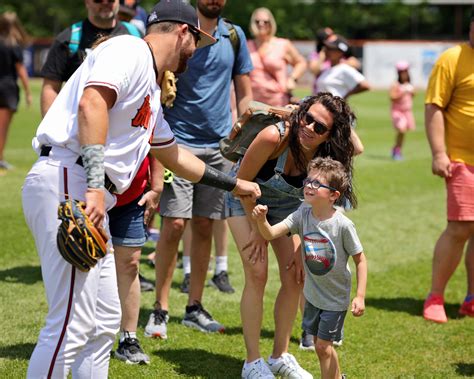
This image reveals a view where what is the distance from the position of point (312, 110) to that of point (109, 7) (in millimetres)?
2514

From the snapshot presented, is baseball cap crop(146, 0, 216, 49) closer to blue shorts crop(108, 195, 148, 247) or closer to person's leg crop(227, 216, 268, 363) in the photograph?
blue shorts crop(108, 195, 148, 247)

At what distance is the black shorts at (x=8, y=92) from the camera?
503 inches

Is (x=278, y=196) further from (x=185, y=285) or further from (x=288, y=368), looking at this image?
(x=185, y=285)

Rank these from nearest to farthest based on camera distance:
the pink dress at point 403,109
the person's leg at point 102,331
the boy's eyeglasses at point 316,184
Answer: the person's leg at point 102,331 < the boy's eyeglasses at point 316,184 < the pink dress at point 403,109

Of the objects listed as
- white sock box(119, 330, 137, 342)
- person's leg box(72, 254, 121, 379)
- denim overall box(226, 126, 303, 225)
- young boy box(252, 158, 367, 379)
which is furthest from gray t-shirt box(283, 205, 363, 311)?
white sock box(119, 330, 137, 342)

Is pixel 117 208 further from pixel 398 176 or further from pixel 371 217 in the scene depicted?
pixel 398 176

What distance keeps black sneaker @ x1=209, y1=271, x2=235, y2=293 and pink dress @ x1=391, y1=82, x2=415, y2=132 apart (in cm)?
1032

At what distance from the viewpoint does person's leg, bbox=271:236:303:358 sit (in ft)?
17.0

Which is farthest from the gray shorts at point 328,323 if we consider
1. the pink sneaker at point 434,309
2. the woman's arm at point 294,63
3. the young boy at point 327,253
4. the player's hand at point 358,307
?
the woman's arm at point 294,63

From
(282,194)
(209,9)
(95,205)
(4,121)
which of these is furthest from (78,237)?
(4,121)

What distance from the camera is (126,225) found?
16.8 feet

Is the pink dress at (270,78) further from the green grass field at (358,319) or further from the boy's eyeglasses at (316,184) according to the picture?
the boy's eyeglasses at (316,184)

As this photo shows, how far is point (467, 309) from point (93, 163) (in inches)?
169

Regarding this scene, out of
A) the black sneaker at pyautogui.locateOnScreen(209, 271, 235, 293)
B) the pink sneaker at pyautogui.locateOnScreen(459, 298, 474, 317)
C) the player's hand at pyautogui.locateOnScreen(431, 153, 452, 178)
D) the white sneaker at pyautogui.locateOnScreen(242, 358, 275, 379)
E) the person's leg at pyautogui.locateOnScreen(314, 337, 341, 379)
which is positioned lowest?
the pink sneaker at pyautogui.locateOnScreen(459, 298, 474, 317)
